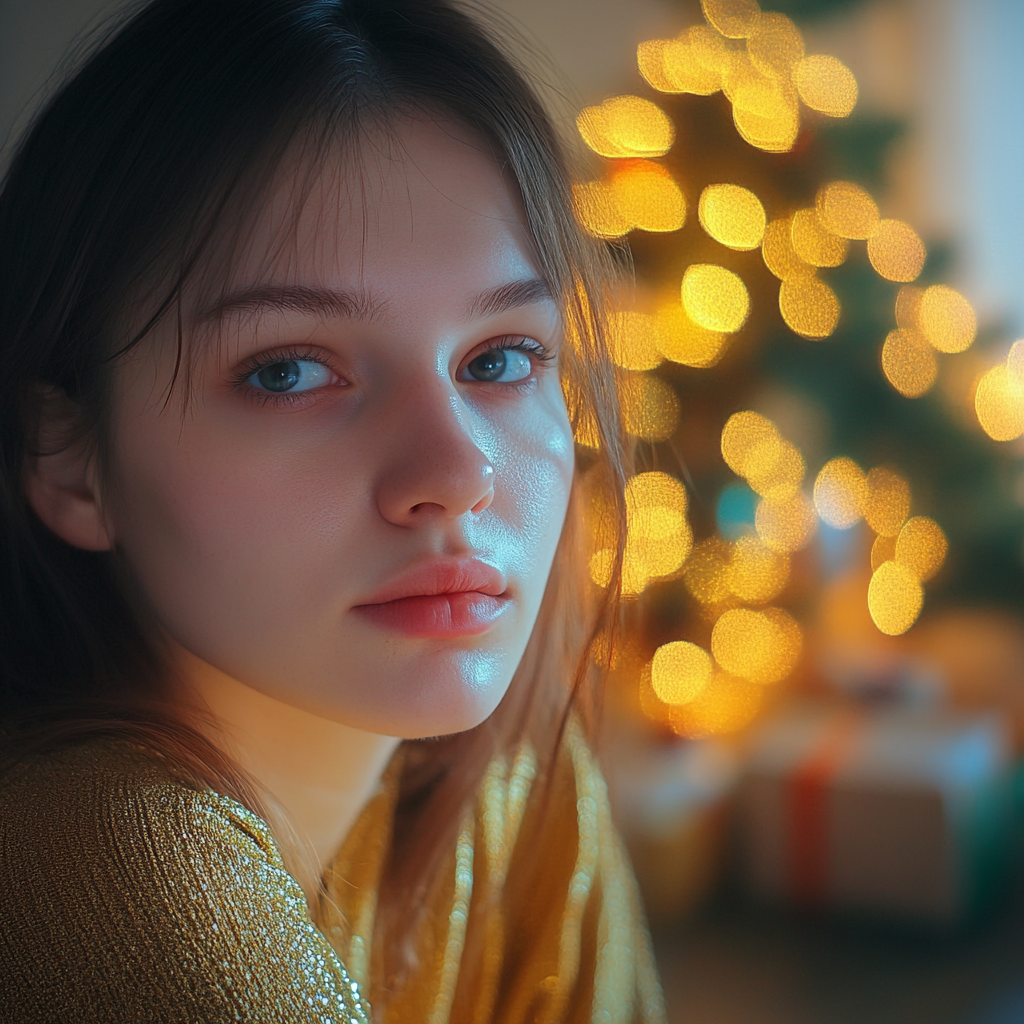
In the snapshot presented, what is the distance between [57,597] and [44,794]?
234mm

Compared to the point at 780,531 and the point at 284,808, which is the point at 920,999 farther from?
the point at 284,808

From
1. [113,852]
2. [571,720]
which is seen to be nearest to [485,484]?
[113,852]

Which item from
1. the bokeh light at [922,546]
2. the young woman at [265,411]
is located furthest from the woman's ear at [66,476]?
the bokeh light at [922,546]

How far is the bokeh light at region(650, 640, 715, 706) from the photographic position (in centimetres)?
200

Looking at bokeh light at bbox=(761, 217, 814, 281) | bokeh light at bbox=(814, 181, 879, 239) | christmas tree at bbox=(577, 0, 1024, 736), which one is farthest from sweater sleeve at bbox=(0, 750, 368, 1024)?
bokeh light at bbox=(814, 181, 879, 239)

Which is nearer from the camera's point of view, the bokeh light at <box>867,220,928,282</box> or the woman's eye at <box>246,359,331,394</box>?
the woman's eye at <box>246,359,331,394</box>

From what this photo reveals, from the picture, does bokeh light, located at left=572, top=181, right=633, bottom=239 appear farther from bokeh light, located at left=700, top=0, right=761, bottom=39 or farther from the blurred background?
bokeh light, located at left=700, top=0, right=761, bottom=39

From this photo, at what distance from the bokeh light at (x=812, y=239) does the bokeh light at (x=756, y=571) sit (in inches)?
22.9

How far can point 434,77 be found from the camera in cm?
65

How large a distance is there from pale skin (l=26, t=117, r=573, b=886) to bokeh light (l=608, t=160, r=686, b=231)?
1195 mm

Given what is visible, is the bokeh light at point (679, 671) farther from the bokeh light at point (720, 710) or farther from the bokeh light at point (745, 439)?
the bokeh light at point (745, 439)

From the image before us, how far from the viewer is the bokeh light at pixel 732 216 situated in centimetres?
177

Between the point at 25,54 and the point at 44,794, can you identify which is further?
the point at 25,54

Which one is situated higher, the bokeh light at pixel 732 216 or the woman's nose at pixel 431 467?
the bokeh light at pixel 732 216
